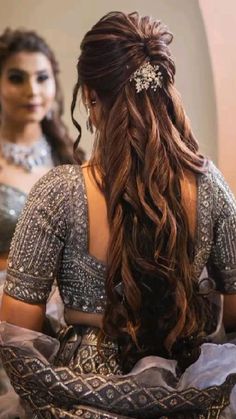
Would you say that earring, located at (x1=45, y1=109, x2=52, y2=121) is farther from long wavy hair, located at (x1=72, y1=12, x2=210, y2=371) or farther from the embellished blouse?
long wavy hair, located at (x1=72, y1=12, x2=210, y2=371)

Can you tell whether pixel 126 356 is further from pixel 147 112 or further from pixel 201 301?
pixel 147 112

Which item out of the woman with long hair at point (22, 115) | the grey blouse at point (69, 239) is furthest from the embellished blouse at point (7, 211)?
the grey blouse at point (69, 239)

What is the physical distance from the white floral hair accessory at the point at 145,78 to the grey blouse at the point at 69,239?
16 centimetres

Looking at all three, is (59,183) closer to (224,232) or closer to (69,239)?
(69,239)

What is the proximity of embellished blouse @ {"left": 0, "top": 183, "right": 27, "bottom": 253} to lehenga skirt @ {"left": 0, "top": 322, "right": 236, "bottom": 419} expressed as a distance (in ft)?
2.76

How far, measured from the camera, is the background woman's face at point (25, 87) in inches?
76.3

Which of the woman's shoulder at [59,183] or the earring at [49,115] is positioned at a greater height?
the earring at [49,115]

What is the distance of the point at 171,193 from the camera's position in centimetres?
104

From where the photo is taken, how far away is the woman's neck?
6.50 feet

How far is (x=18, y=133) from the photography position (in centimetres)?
198

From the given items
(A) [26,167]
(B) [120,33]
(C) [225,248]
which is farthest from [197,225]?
(A) [26,167]

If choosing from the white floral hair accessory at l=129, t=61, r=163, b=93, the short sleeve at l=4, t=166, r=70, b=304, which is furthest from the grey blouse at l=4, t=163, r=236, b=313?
the white floral hair accessory at l=129, t=61, r=163, b=93

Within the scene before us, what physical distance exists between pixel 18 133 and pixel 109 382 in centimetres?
110

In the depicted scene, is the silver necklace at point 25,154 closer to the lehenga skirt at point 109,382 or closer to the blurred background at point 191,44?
the blurred background at point 191,44
